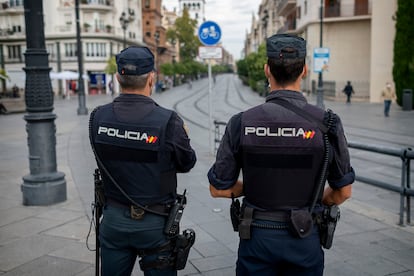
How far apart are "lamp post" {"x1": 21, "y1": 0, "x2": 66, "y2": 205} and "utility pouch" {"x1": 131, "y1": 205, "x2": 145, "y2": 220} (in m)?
4.18

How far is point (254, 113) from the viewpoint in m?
2.50

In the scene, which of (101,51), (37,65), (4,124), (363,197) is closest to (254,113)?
(37,65)

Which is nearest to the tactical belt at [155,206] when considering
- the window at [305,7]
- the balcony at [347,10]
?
the balcony at [347,10]

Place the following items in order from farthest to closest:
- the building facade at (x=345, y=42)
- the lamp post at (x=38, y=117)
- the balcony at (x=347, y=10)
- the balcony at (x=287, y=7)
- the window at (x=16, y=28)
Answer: the window at (x=16, y=28) → the balcony at (x=287, y=7) → the balcony at (x=347, y=10) → the building facade at (x=345, y=42) → the lamp post at (x=38, y=117)

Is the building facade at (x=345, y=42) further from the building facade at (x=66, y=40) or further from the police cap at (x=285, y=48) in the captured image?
the police cap at (x=285, y=48)

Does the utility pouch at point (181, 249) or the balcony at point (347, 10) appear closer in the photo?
the utility pouch at point (181, 249)

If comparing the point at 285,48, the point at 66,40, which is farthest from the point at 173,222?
the point at 66,40

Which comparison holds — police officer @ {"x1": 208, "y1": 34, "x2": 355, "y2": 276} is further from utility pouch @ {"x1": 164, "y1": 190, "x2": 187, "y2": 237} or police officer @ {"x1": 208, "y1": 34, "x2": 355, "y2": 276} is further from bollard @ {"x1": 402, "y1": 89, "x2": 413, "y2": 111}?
bollard @ {"x1": 402, "y1": 89, "x2": 413, "y2": 111}

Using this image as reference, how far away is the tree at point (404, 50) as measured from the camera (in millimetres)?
27188

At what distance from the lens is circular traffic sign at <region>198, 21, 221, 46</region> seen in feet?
34.0

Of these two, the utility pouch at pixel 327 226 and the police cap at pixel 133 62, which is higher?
the police cap at pixel 133 62

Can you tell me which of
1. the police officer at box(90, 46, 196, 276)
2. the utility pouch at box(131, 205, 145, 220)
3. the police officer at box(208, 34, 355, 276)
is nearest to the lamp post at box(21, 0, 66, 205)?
the police officer at box(90, 46, 196, 276)

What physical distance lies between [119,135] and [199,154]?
27.8ft

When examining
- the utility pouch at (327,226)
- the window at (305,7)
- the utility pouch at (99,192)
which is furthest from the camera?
the window at (305,7)
